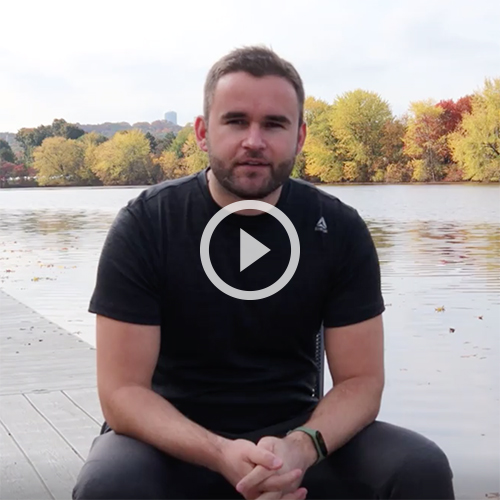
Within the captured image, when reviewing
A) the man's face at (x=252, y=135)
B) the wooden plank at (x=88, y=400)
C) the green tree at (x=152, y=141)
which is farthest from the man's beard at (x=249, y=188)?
the green tree at (x=152, y=141)

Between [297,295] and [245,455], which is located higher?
[297,295]

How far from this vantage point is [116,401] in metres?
1.93

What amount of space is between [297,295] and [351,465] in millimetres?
404

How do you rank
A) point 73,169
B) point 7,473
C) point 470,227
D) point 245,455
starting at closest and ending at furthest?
point 245,455, point 7,473, point 470,227, point 73,169

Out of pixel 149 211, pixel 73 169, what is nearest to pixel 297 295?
pixel 149 211

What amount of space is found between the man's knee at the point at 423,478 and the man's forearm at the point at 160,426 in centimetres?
39

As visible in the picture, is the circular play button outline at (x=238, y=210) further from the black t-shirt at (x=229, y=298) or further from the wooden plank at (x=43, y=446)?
the wooden plank at (x=43, y=446)

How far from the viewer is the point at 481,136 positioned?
4447 cm

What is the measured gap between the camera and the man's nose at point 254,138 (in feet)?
6.59

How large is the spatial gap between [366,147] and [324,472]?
150 feet

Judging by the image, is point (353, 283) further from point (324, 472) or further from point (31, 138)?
point (31, 138)

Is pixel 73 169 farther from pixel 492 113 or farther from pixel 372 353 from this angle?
pixel 372 353

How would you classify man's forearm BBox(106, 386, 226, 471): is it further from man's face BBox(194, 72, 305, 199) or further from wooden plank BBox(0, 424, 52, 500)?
wooden plank BBox(0, 424, 52, 500)

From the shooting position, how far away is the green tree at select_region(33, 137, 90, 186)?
54.3 meters
